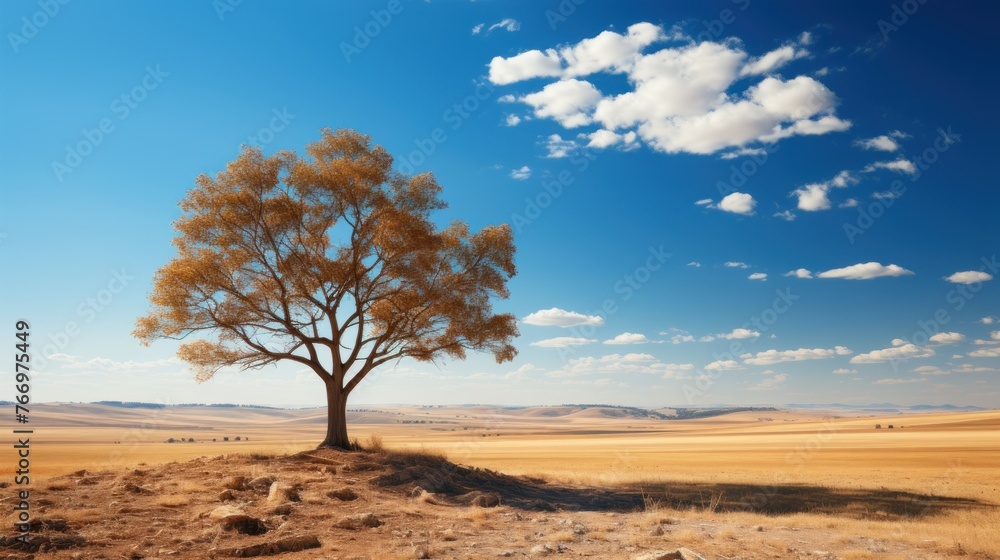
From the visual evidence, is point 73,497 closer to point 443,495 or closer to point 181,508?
point 181,508

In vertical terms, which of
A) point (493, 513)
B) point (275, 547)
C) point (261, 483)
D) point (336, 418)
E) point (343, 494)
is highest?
point (336, 418)

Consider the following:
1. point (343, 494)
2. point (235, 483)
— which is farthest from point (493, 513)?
point (235, 483)

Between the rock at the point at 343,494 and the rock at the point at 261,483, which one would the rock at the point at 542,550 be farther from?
the rock at the point at 261,483

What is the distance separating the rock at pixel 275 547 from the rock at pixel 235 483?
7.23 metres

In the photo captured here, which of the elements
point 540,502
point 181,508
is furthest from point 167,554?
point 540,502

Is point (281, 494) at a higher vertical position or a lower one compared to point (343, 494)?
higher

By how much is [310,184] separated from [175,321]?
25.5 feet

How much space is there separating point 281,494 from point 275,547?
5.59 m

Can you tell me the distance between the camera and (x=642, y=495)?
23.1 m

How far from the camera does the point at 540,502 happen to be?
19.9 metres

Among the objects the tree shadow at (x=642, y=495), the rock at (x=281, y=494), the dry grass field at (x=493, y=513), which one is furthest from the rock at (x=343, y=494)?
the tree shadow at (x=642, y=495)

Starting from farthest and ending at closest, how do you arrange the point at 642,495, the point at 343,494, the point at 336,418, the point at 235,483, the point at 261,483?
the point at 336,418
the point at 642,495
the point at 261,483
the point at 235,483
the point at 343,494

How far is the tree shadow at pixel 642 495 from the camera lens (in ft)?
64.3

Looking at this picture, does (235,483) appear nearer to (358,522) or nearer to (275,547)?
(358,522)
